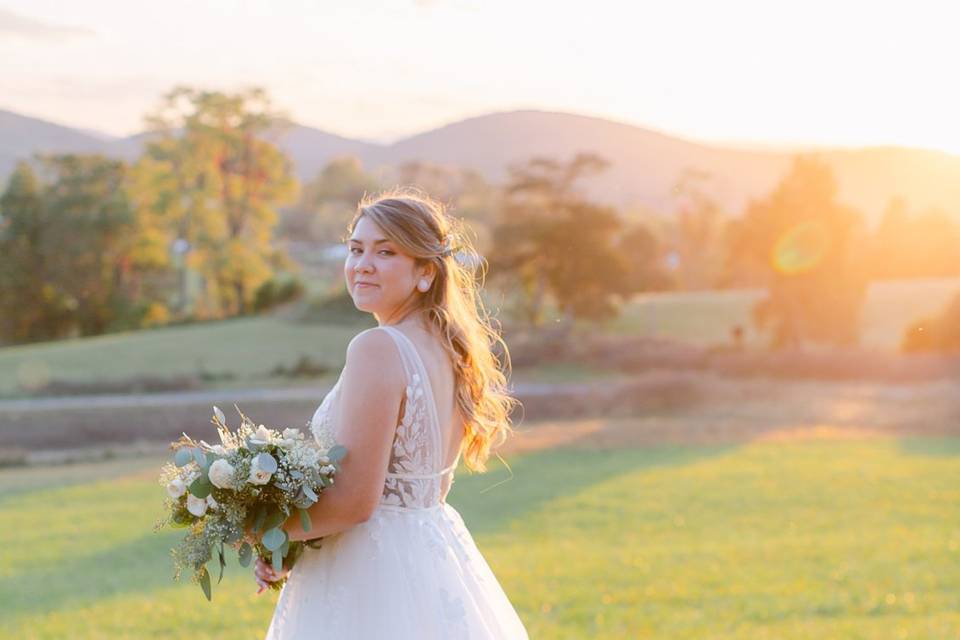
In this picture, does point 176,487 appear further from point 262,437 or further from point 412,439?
point 412,439

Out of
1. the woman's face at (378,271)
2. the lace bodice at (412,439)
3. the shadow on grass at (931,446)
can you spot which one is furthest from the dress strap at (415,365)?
the shadow on grass at (931,446)

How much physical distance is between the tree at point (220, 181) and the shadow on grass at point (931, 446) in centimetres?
Answer: 3404

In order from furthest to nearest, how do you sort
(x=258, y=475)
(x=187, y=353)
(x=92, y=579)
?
(x=187, y=353)
(x=92, y=579)
(x=258, y=475)

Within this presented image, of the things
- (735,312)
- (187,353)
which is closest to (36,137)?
(187,353)

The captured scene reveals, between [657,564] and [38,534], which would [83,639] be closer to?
[657,564]

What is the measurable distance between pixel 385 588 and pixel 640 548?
935cm

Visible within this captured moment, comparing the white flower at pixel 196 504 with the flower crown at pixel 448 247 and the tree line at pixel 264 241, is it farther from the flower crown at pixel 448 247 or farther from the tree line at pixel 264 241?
the tree line at pixel 264 241

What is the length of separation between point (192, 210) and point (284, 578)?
50.0 meters

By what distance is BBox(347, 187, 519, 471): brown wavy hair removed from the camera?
3.29 meters

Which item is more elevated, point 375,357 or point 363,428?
point 375,357

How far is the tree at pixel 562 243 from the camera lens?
41.8 m

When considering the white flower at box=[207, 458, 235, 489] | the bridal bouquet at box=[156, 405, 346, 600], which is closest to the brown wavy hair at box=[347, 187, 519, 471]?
the bridal bouquet at box=[156, 405, 346, 600]

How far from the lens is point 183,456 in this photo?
10.1 feet

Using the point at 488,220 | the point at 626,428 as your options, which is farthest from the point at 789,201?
the point at 488,220
